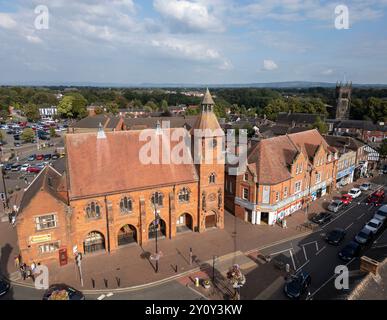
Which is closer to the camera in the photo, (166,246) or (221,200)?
(166,246)

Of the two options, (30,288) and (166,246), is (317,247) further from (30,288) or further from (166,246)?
(30,288)

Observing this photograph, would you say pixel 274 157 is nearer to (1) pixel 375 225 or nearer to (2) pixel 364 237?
(2) pixel 364 237

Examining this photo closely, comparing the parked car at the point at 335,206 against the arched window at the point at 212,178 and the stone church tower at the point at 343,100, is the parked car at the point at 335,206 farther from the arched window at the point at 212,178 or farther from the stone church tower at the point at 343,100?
the stone church tower at the point at 343,100

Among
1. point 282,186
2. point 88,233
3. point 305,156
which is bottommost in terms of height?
point 88,233

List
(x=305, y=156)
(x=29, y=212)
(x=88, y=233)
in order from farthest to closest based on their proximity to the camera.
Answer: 1. (x=305, y=156)
2. (x=88, y=233)
3. (x=29, y=212)

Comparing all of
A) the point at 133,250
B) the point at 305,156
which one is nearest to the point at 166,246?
the point at 133,250

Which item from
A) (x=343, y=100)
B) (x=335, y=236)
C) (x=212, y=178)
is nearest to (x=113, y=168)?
(x=212, y=178)
